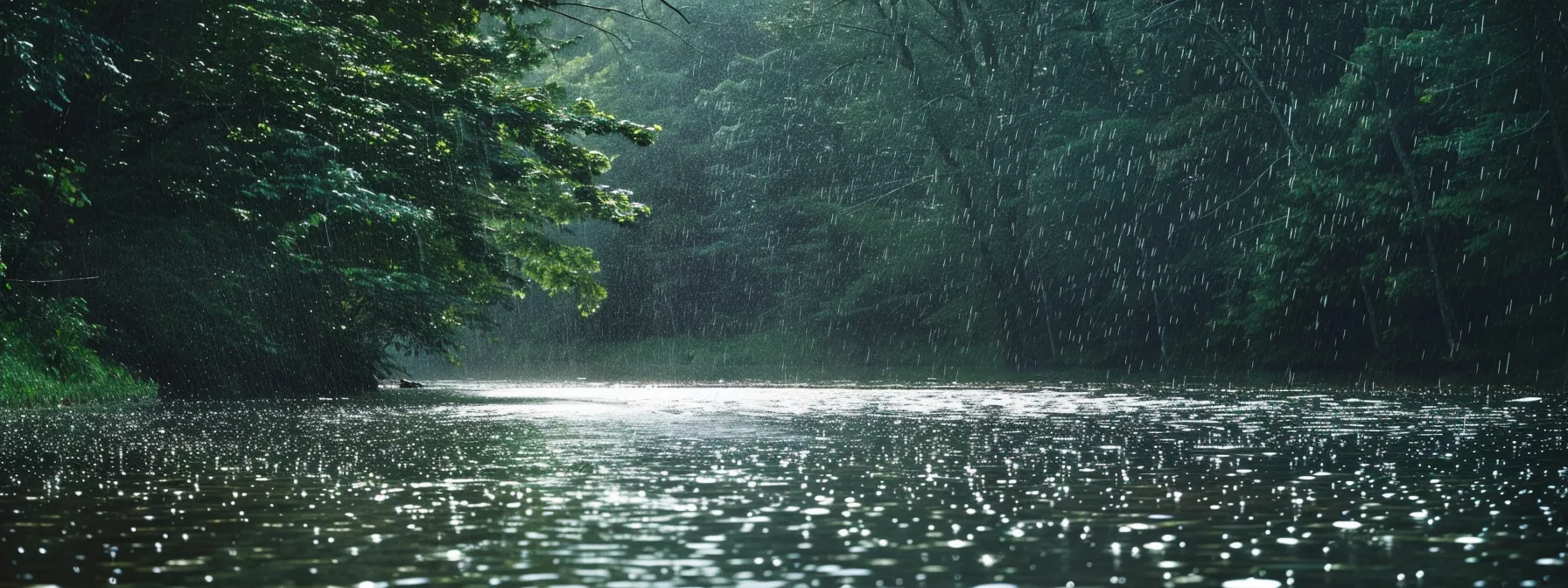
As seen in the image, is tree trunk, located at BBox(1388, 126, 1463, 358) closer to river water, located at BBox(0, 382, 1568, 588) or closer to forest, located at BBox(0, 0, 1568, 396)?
forest, located at BBox(0, 0, 1568, 396)

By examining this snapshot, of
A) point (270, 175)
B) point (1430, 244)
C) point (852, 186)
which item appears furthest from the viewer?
point (852, 186)

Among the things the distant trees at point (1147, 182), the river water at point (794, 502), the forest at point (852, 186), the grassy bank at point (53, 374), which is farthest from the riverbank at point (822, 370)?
the river water at point (794, 502)

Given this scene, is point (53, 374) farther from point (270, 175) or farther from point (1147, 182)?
point (1147, 182)

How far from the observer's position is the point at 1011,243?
1929 inches

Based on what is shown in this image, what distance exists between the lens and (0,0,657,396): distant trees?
18.7 metres

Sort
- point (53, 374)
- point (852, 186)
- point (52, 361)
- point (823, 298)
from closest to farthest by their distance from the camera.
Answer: point (52, 361) < point (53, 374) < point (852, 186) < point (823, 298)

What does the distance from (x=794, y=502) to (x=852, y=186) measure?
5194 cm

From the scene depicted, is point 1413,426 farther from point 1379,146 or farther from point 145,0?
point 1379,146

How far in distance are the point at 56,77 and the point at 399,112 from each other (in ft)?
32.1

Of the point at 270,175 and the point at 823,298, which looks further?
the point at 823,298

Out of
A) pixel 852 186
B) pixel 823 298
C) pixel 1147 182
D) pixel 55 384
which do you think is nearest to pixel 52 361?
pixel 55 384

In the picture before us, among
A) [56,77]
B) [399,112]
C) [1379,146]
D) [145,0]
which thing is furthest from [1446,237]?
[56,77]

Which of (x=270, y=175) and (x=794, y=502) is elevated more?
(x=270, y=175)

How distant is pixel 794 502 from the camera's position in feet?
30.0
